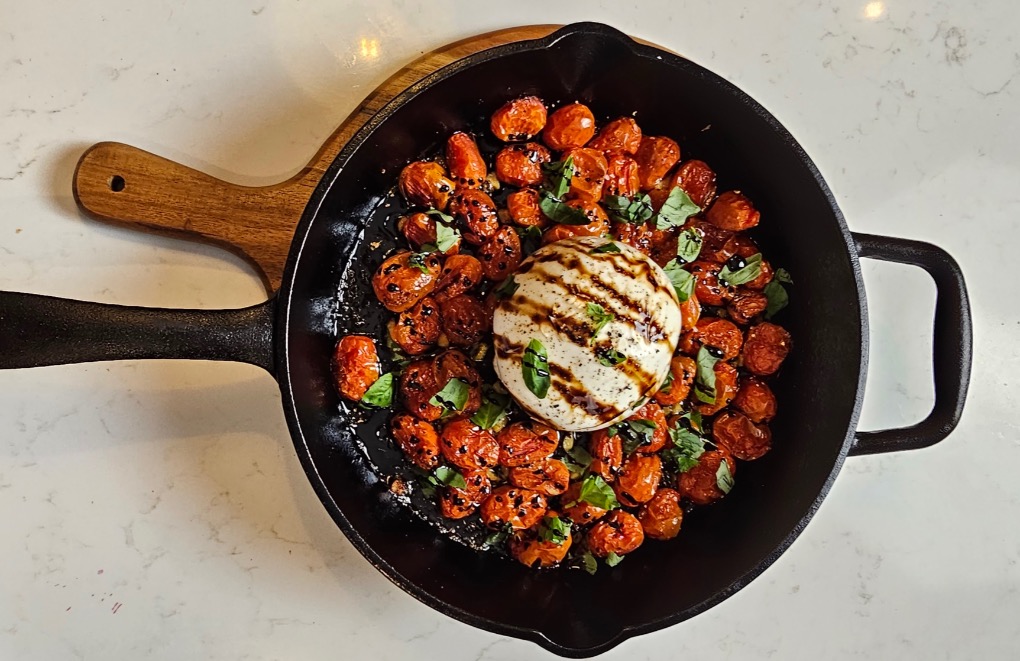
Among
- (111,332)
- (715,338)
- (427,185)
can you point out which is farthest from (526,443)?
(111,332)

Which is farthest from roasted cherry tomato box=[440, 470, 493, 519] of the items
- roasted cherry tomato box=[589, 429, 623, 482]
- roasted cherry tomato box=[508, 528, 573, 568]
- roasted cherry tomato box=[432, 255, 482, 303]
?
roasted cherry tomato box=[432, 255, 482, 303]

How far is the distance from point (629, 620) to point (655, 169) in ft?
2.84

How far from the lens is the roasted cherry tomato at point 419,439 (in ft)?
5.12

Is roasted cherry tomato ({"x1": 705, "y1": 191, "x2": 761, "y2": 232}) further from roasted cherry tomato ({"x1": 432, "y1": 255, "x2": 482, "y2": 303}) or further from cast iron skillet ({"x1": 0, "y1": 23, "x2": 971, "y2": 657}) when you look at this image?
roasted cherry tomato ({"x1": 432, "y1": 255, "x2": 482, "y2": 303})

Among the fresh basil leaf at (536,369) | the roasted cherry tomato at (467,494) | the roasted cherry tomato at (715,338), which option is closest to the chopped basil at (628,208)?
the roasted cherry tomato at (715,338)

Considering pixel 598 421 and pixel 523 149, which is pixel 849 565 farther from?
pixel 523 149

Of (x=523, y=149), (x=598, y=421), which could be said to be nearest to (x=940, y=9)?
(x=523, y=149)

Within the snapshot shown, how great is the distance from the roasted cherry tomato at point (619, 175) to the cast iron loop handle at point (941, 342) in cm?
42

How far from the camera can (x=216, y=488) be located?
1.65 metres

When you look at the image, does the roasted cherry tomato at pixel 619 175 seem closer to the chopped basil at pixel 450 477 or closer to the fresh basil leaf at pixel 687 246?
the fresh basil leaf at pixel 687 246

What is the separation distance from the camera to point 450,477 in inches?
62.7

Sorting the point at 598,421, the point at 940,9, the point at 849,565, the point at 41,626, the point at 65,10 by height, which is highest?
the point at 940,9

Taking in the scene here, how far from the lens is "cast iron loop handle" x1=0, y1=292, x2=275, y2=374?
1.22 meters

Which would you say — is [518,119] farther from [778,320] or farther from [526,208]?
[778,320]
